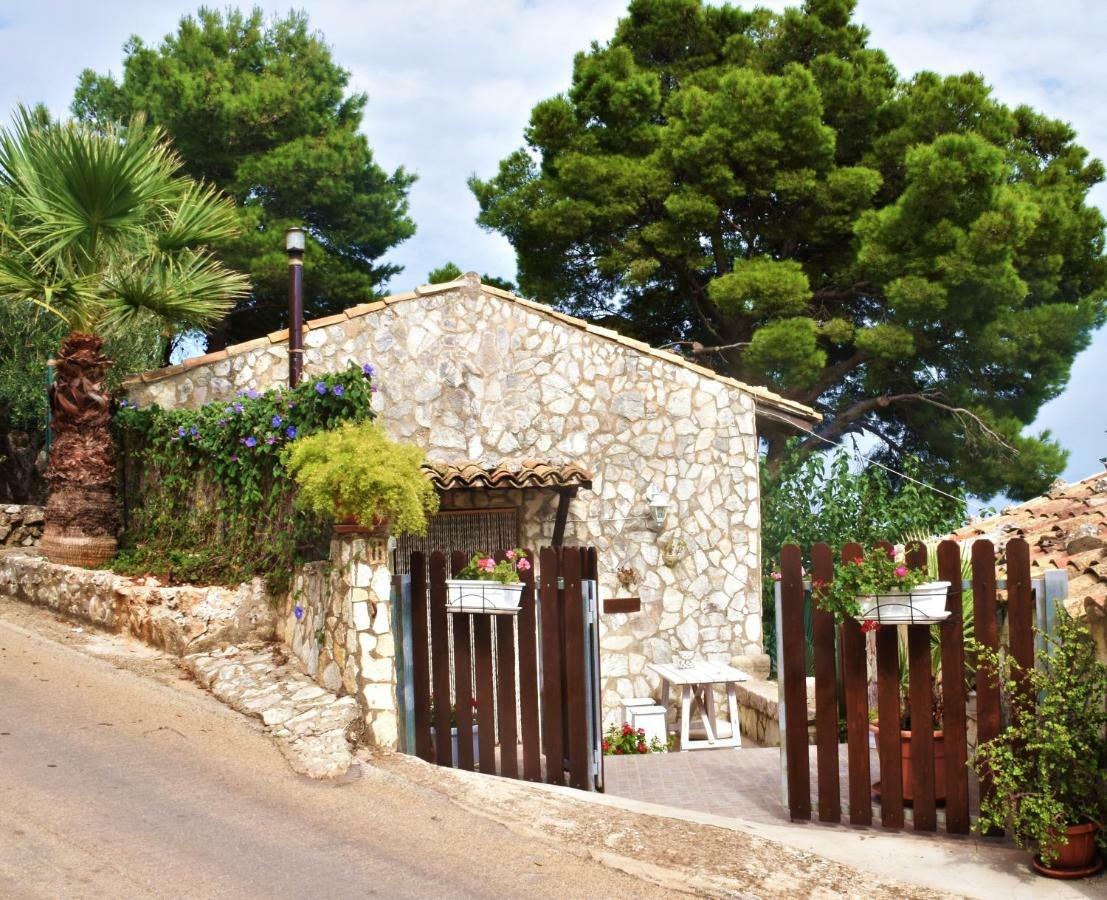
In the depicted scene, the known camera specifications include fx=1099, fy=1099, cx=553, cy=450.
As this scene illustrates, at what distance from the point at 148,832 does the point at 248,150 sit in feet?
66.5

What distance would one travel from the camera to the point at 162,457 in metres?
11.2

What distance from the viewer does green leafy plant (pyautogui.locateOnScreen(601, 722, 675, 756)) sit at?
11838mm

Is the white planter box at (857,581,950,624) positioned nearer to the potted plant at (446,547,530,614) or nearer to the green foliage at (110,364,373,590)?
the potted plant at (446,547,530,614)

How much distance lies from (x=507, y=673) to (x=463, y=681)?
0.36 meters

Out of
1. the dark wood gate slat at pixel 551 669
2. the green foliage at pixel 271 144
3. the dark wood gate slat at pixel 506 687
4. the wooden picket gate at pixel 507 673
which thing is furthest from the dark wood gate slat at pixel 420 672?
the green foliage at pixel 271 144

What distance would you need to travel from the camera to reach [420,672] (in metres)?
8.31

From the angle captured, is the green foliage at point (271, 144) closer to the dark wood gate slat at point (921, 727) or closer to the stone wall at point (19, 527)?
the stone wall at point (19, 527)

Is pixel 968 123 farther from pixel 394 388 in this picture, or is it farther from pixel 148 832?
pixel 148 832

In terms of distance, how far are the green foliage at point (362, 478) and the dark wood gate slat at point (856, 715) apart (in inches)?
125

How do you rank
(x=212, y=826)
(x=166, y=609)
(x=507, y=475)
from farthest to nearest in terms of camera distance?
1. (x=507, y=475)
2. (x=166, y=609)
3. (x=212, y=826)

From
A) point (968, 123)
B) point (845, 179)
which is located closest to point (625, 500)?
point (845, 179)

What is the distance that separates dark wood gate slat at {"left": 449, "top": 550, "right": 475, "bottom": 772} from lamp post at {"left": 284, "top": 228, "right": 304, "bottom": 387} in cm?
430

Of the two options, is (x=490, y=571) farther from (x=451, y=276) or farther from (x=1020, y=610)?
(x=451, y=276)

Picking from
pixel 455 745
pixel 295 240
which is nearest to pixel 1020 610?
pixel 455 745
